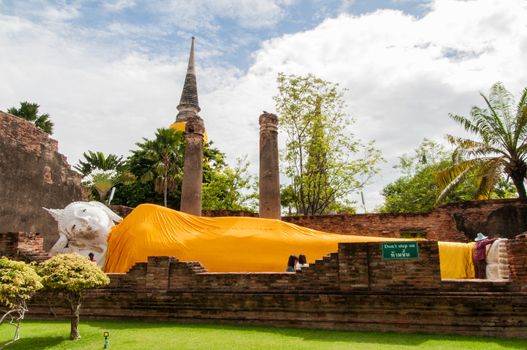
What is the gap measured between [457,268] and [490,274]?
3.15 ft


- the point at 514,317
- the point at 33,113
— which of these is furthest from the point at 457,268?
the point at 33,113

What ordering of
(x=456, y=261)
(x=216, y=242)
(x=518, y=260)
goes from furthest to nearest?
(x=216, y=242), (x=456, y=261), (x=518, y=260)

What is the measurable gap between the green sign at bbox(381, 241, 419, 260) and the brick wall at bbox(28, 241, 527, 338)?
0.09m

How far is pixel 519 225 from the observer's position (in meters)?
13.8

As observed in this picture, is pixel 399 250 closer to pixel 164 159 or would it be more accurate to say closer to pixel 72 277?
pixel 72 277

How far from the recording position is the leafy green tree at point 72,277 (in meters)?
6.37

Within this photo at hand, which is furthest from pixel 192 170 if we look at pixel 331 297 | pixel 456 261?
pixel 456 261

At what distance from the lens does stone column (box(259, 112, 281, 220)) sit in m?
12.9

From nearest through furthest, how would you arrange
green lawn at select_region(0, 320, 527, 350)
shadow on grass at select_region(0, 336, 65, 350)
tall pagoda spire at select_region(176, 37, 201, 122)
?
green lawn at select_region(0, 320, 527, 350) < shadow on grass at select_region(0, 336, 65, 350) < tall pagoda spire at select_region(176, 37, 201, 122)

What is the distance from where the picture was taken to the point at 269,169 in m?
13.2

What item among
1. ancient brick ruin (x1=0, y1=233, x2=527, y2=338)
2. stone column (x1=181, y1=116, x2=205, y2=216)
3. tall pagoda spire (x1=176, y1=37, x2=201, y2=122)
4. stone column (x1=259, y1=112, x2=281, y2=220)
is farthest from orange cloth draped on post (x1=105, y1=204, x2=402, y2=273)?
tall pagoda spire (x1=176, y1=37, x2=201, y2=122)

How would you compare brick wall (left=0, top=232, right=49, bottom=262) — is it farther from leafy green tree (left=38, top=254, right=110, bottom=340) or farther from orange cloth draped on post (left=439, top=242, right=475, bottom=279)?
orange cloth draped on post (left=439, top=242, right=475, bottom=279)

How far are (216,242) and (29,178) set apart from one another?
8.25 meters

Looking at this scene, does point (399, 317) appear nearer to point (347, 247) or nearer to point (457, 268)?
point (347, 247)
